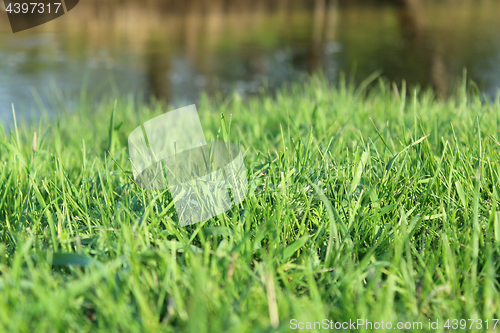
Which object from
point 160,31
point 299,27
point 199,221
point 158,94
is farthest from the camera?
point 299,27

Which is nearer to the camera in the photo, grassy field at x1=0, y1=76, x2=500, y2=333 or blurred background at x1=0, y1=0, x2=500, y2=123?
grassy field at x1=0, y1=76, x2=500, y2=333

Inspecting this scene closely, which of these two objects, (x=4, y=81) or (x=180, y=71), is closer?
(x=4, y=81)

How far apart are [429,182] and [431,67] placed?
695cm

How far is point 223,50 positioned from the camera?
9516mm

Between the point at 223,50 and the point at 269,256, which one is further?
the point at 223,50

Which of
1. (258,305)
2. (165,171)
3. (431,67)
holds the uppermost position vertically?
(165,171)

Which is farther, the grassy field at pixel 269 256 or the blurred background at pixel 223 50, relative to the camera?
the blurred background at pixel 223 50

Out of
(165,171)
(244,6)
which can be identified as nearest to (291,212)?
(165,171)

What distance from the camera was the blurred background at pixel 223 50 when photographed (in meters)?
6.49

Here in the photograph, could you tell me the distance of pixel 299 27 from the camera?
1327 centimetres

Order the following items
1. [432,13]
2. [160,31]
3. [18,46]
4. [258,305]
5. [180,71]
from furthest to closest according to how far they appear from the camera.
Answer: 1. [432,13]
2. [160,31]
3. [18,46]
4. [180,71]
5. [258,305]

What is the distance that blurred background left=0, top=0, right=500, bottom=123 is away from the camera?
6.49 metres

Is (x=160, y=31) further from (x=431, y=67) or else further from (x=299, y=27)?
(x=431, y=67)

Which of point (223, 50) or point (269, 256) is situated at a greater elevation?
point (269, 256)
